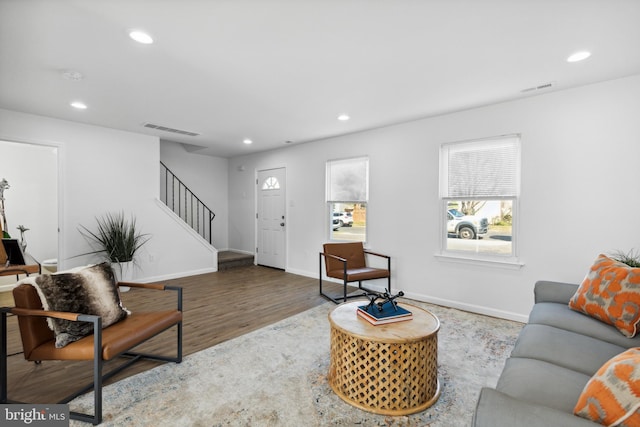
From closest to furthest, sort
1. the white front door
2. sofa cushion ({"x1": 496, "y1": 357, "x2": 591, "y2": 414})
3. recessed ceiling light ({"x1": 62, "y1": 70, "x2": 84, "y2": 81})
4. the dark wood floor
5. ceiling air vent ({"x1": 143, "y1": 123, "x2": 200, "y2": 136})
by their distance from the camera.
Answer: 1. sofa cushion ({"x1": 496, "y1": 357, "x2": 591, "y2": 414})
2. the dark wood floor
3. recessed ceiling light ({"x1": 62, "y1": 70, "x2": 84, "y2": 81})
4. ceiling air vent ({"x1": 143, "y1": 123, "x2": 200, "y2": 136})
5. the white front door

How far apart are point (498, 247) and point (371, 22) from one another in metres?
2.97

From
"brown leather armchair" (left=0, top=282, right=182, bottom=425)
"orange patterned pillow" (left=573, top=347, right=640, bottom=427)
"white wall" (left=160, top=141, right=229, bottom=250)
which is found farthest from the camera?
"white wall" (left=160, top=141, right=229, bottom=250)

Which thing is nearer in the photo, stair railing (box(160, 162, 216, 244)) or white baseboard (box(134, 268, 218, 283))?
white baseboard (box(134, 268, 218, 283))

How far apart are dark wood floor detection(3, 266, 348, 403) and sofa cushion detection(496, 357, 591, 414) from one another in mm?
2429

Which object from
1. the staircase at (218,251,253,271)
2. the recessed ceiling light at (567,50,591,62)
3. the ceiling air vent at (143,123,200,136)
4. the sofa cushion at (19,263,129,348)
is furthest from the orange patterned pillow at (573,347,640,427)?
the staircase at (218,251,253,271)

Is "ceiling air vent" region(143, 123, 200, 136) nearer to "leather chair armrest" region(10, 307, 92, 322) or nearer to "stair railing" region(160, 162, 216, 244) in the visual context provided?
"stair railing" region(160, 162, 216, 244)

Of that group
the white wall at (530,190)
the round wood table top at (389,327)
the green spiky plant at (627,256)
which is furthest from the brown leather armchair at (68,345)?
the green spiky plant at (627,256)

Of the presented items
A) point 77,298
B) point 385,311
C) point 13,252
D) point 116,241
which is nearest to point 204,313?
point 77,298

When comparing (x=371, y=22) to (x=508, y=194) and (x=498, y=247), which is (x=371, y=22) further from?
(x=498, y=247)

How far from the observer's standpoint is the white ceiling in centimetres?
194

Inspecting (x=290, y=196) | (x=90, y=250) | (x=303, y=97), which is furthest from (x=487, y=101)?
(x=90, y=250)

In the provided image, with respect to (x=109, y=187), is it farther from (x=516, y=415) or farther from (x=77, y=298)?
(x=516, y=415)

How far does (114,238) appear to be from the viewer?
466 cm

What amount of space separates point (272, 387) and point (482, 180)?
3.26 meters
